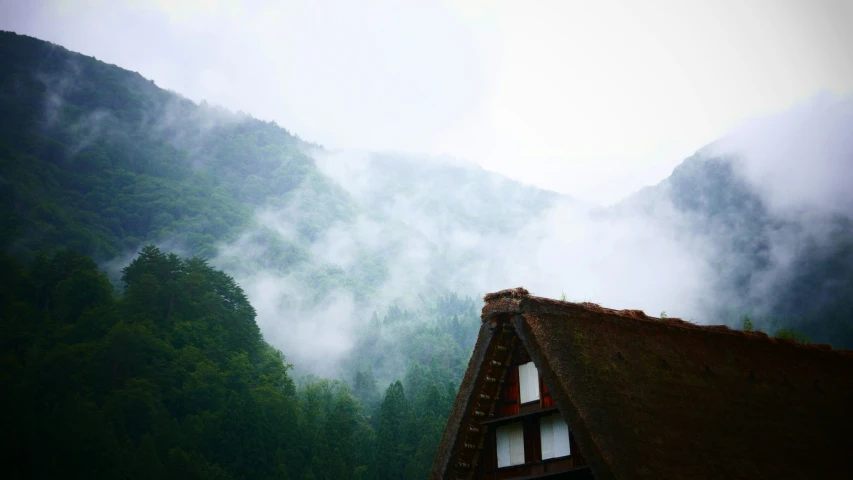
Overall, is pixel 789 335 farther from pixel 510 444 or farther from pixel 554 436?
pixel 554 436

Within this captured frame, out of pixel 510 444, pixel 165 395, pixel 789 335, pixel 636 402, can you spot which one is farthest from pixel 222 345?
pixel 636 402

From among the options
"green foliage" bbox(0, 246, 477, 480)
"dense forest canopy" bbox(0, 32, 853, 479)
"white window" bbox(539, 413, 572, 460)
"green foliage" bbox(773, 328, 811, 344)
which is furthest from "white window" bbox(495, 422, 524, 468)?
"green foliage" bbox(0, 246, 477, 480)

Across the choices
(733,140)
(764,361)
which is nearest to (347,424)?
(764,361)

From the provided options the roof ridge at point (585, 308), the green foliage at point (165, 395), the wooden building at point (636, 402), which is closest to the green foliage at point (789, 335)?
the roof ridge at point (585, 308)

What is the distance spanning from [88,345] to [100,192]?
129 m

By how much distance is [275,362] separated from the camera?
102875 millimetres

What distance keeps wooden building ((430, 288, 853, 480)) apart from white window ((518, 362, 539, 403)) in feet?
0.10

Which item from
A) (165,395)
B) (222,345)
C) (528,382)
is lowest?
(528,382)

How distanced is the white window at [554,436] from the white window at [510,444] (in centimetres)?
54

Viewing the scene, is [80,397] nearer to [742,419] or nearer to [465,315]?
[742,419]

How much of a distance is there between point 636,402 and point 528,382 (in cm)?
238

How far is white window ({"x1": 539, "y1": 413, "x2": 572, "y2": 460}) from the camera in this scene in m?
12.7

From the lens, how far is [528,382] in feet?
45.1

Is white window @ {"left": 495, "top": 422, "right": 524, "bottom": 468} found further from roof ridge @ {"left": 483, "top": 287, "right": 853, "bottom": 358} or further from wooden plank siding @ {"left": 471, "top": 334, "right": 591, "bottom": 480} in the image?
roof ridge @ {"left": 483, "top": 287, "right": 853, "bottom": 358}
